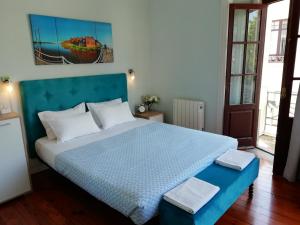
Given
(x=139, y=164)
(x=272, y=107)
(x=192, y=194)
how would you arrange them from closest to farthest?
(x=192, y=194) → (x=139, y=164) → (x=272, y=107)

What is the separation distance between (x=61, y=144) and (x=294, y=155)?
2.66m

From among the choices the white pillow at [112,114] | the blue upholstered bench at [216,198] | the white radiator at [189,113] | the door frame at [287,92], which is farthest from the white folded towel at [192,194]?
the white radiator at [189,113]

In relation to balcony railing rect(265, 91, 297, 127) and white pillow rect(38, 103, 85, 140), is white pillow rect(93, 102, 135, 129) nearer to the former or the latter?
white pillow rect(38, 103, 85, 140)

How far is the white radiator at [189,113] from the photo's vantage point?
3545mm

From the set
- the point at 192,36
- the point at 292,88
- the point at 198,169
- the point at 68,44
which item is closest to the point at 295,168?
the point at 292,88

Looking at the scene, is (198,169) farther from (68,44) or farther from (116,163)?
(68,44)

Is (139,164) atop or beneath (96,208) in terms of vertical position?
atop

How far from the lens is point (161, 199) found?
162 centimetres

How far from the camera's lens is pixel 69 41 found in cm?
302

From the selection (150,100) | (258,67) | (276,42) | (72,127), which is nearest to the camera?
(72,127)

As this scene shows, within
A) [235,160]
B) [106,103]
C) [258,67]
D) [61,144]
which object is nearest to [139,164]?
[235,160]

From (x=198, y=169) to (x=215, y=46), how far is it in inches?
80.0

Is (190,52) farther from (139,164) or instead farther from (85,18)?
(139,164)

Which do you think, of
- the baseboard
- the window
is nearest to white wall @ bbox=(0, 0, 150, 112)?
the baseboard
